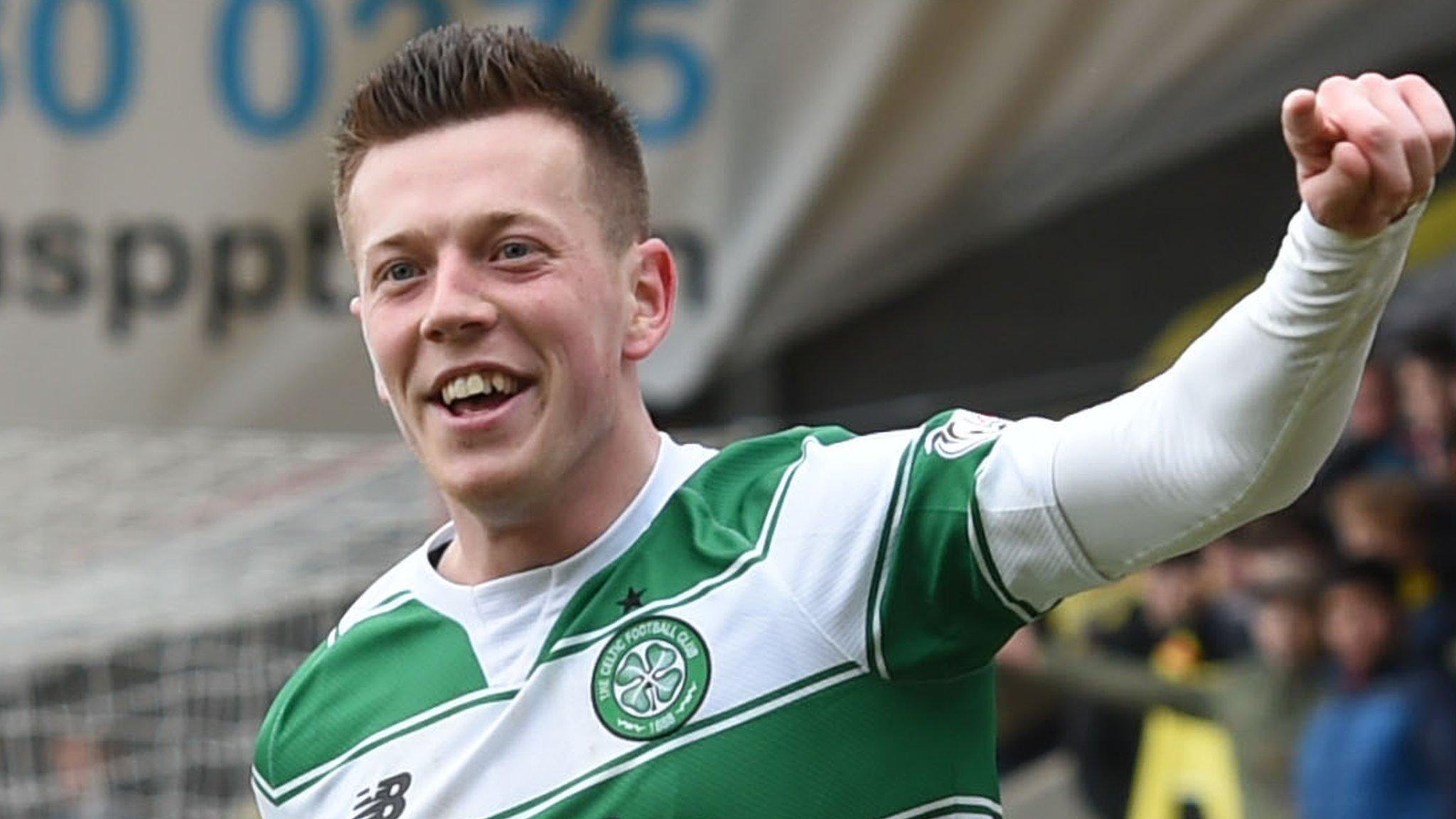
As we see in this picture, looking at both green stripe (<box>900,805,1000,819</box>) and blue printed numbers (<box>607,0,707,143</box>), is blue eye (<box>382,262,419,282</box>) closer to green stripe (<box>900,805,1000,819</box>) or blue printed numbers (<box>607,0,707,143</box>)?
green stripe (<box>900,805,1000,819</box>)

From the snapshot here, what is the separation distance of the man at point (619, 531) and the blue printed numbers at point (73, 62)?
4.92 meters

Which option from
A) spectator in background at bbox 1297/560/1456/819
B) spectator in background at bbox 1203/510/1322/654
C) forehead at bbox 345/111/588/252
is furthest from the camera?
spectator in background at bbox 1203/510/1322/654

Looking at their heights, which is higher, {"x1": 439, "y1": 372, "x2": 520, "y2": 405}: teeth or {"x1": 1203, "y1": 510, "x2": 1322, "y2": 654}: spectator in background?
{"x1": 439, "y1": 372, "x2": 520, "y2": 405}: teeth

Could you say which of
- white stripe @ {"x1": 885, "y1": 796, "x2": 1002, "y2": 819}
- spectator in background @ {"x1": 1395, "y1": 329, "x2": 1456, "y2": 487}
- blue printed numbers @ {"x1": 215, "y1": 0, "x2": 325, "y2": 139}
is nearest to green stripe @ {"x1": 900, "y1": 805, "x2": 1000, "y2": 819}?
white stripe @ {"x1": 885, "y1": 796, "x2": 1002, "y2": 819}

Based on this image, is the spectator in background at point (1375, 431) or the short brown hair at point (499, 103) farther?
the spectator in background at point (1375, 431)

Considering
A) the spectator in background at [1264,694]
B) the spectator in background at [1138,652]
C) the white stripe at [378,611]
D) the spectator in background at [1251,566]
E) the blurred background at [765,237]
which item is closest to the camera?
the white stripe at [378,611]

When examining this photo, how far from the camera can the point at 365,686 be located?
90.0 inches

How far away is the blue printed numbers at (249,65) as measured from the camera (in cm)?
692

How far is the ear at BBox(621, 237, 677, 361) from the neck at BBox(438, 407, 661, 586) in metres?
0.07

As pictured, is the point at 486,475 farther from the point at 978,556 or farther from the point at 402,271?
the point at 978,556

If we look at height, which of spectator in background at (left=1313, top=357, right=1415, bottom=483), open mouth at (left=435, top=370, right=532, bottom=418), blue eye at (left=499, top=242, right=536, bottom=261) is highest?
blue eye at (left=499, top=242, right=536, bottom=261)

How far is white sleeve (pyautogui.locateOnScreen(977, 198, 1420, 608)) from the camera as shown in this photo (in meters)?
1.67

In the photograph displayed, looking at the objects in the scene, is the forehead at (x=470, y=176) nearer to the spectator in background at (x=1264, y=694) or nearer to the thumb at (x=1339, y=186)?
the thumb at (x=1339, y=186)

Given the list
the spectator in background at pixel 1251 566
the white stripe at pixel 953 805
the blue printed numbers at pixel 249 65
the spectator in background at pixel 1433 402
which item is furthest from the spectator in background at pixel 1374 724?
the blue printed numbers at pixel 249 65
